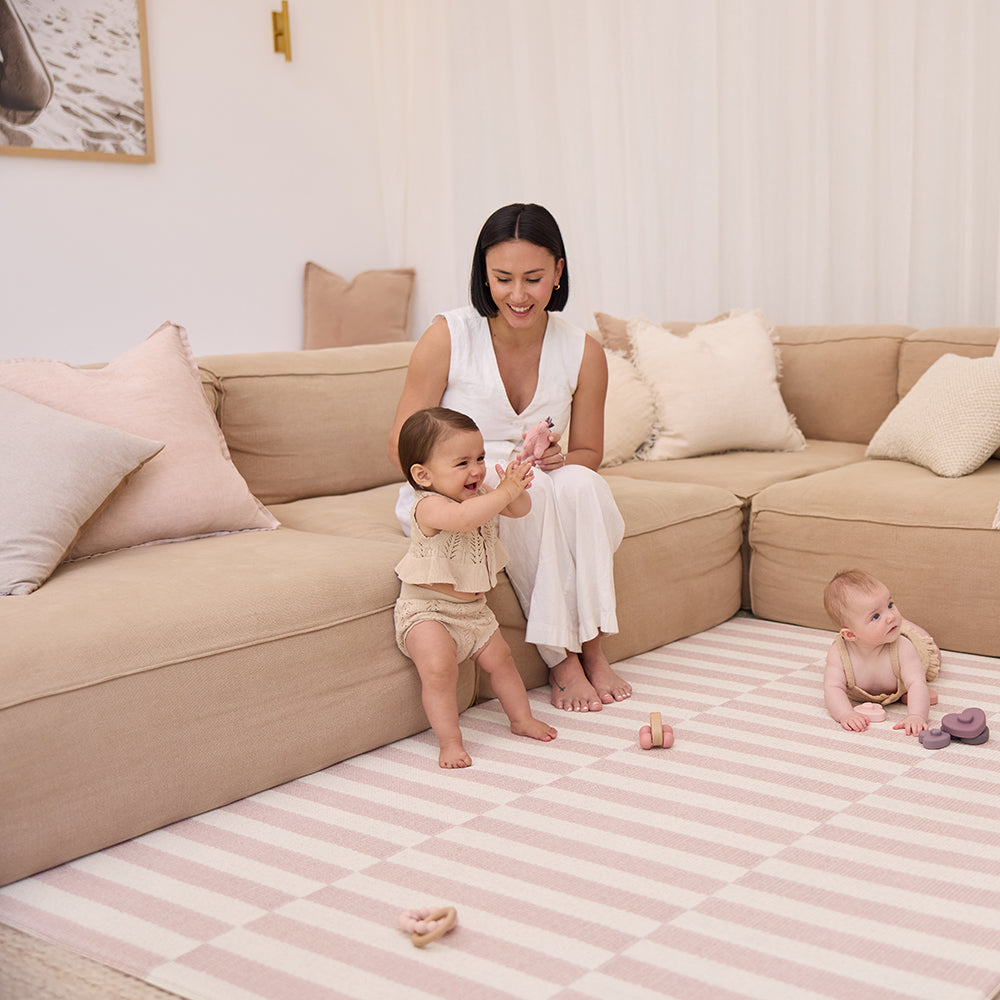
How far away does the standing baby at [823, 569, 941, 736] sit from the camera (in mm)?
2227

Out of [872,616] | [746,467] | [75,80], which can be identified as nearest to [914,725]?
[872,616]

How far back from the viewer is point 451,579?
83.2 inches

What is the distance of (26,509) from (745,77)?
2807mm

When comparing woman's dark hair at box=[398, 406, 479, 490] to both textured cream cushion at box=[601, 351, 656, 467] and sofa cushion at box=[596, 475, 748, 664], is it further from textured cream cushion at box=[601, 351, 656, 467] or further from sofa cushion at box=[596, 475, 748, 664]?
textured cream cushion at box=[601, 351, 656, 467]

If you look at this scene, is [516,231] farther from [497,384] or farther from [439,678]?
[439,678]

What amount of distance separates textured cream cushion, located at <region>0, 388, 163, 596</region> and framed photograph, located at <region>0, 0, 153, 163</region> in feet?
6.81

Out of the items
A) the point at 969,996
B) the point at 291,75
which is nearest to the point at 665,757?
the point at 969,996

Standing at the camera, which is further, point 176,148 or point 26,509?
point 176,148

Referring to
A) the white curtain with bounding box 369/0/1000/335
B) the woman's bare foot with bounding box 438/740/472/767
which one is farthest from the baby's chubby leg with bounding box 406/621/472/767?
the white curtain with bounding box 369/0/1000/335

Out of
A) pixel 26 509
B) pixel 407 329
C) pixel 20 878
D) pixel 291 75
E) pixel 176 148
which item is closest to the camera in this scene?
pixel 20 878

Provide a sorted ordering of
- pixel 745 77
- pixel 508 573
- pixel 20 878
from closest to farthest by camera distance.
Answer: pixel 20 878 → pixel 508 573 → pixel 745 77

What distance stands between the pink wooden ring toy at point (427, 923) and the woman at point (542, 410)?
87 cm

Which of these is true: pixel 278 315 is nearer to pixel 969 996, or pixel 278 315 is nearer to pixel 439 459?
pixel 439 459

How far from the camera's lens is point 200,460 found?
2414 millimetres
